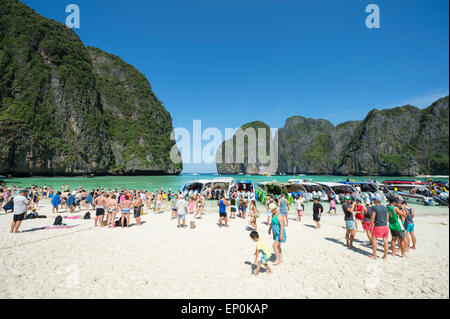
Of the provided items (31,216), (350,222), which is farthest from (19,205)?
(350,222)

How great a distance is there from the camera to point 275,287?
4.61m

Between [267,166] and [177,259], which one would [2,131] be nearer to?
[177,259]

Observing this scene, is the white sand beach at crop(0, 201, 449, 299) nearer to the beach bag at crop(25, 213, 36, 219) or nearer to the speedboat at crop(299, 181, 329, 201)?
the beach bag at crop(25, 213, 36, 219)

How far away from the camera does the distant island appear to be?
93.8 metres

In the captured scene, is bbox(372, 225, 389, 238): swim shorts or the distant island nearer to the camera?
bbox(372, 225, 389, 238): swim shorts

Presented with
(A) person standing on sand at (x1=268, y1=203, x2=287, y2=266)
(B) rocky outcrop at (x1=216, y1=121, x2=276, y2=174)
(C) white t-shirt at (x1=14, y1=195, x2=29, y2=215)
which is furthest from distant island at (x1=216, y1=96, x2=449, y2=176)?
(C) white t-shirt at (x1=14, y1=195, x2=29, y2=215)

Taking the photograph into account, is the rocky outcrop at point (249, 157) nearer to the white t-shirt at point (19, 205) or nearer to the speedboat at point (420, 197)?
the speedboat at point (420, 197)

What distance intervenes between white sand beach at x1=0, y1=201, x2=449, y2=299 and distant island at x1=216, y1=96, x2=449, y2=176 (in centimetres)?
6797

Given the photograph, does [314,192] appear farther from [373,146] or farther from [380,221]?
[373,146]

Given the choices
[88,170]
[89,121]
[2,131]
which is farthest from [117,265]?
[89,121]

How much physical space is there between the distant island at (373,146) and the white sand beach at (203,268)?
68.0 m
